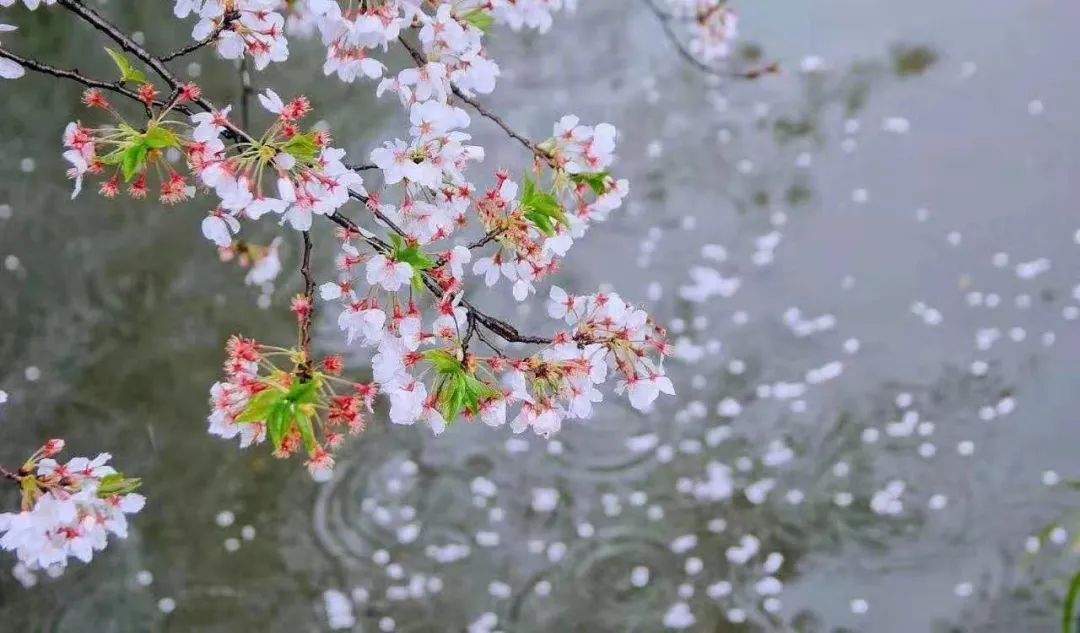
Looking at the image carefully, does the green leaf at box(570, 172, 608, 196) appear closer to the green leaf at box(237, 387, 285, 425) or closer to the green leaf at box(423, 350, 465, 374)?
the green leaf at box(423, 350, 465, 374)

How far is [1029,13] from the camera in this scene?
70.7 inches

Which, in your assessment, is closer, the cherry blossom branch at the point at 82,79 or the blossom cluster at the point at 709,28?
the cherry blossom branch at the point at 82,79

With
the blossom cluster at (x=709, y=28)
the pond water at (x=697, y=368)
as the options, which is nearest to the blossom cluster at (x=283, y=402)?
the pond water at (x=697, y=368)

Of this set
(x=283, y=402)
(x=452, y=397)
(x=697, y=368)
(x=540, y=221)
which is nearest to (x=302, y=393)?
(x=283, y=402)

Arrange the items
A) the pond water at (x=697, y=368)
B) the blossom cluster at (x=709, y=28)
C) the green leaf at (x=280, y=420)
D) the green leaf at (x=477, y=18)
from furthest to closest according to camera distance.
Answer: the blossom cluster at (x=709, y=28), the pond water at (x=697, y=368), the green leaf at (x=477, y=18), the green leaf at (x=280, y=420)

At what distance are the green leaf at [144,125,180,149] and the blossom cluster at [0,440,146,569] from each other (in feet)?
0.86

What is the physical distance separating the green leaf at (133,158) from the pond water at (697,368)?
100 cm

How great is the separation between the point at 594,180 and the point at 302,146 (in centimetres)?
26

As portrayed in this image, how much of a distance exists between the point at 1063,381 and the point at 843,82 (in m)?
0.72

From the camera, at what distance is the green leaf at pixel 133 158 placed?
2.00 feet

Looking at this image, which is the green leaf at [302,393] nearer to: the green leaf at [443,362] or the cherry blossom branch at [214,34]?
the green leaf at [443,362]

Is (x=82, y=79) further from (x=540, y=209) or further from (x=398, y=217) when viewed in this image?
(x=540, y=209)

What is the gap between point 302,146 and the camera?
2.09 ft

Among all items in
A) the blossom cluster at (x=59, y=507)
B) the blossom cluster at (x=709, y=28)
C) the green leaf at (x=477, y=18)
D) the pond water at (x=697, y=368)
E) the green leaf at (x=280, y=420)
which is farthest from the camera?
the blossom cluster at (x=709, y=28)
